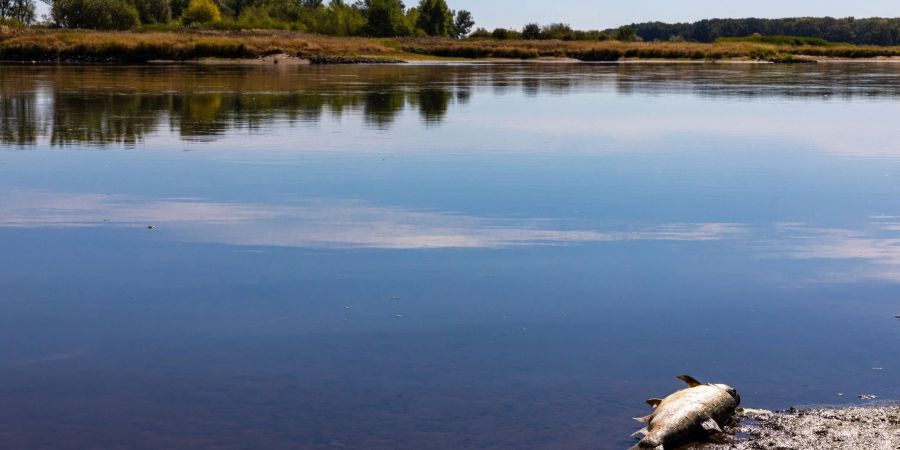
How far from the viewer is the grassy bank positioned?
2798 inches

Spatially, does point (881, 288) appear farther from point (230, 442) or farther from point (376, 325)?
point (230, 442)

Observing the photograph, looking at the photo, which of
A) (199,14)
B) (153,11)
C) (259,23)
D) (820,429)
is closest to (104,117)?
(820,429)

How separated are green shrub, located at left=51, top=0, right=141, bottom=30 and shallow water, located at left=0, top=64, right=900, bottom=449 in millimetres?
87485

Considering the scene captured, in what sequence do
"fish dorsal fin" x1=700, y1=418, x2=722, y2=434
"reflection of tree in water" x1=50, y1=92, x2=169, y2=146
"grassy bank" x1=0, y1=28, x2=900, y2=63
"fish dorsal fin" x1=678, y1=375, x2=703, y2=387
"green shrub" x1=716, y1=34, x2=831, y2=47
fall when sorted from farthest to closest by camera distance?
"green shrub" x1=716, y1=34, x2=831, y2=47 < "grassy bank" x1=0, y1=28, x2=900, y2=63 < "reflection of tree in water" x1=50, y1=92, x2=169, y2=146 < "fish dorsal fin" x1=678, y1=375, x2=703, y2=387 < "fish dorsal fin" x1=700, y1=418, x2=722, y2=434

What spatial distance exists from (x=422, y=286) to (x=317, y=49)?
72.7 metres

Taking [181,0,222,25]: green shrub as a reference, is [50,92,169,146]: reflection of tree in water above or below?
below

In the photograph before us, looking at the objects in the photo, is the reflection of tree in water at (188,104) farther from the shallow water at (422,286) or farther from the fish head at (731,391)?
the fish head at (731,391)

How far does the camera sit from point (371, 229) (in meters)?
12.6

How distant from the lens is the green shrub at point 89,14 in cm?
10294

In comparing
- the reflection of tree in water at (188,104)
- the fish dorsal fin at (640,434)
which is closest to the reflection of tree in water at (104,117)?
the reflection of tree in water at (188,104)

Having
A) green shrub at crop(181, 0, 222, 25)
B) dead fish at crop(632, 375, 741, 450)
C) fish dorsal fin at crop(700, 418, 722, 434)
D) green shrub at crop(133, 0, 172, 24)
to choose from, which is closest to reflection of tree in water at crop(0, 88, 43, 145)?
dead fish at crop(632, 375, 741, 450)

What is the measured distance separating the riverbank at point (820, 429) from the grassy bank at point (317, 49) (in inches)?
2696

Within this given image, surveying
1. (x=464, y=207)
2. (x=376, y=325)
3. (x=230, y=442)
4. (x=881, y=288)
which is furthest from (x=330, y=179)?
(x=230, y=442)

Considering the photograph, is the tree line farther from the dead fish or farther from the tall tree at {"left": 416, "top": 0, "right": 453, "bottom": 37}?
the dead fish
